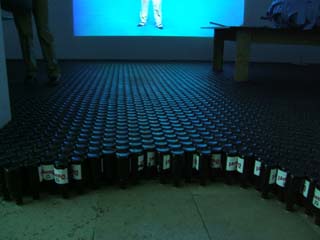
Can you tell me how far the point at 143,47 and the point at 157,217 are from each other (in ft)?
13.7

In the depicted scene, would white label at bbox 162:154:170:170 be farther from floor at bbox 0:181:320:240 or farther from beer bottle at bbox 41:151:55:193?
beer bottle at bbox 41:151:55:193

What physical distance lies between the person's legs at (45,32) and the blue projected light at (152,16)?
7.79ft

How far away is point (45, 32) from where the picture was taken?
244cm

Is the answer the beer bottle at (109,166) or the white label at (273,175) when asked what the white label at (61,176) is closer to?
the beer bottle at (109,166)

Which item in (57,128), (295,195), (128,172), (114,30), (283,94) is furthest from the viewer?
(114,30)

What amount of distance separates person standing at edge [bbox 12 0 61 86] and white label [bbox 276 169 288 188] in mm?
1947

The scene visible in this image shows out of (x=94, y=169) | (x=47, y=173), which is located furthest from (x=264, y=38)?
(x=47, y=173)

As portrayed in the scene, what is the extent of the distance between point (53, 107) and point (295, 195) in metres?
1.32

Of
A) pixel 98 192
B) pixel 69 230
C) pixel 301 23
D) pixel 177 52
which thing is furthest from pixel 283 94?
pixel 177 52

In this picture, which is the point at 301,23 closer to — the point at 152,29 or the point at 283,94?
the point at 283,94

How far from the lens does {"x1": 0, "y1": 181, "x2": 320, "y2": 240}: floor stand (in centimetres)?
85

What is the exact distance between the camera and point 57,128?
1432mm

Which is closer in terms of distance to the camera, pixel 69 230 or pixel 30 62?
pixel 69 230

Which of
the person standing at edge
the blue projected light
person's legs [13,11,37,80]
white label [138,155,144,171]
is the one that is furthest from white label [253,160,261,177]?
the blue projected light
